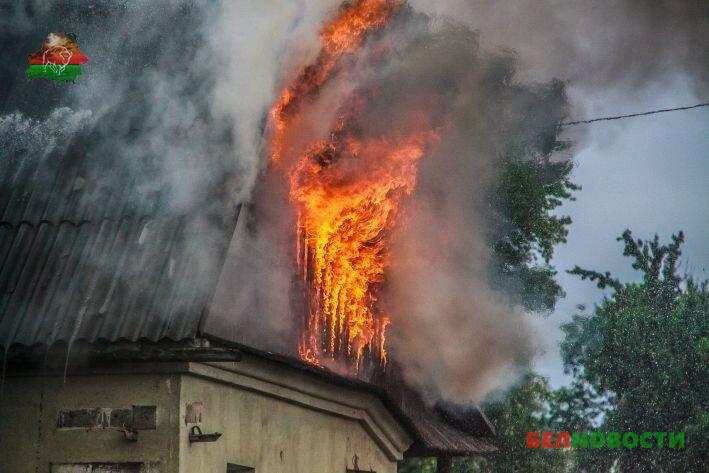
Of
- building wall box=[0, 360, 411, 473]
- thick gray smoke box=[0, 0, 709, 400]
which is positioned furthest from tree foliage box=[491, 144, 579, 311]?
building wall box=[0, 360, 411, 473]

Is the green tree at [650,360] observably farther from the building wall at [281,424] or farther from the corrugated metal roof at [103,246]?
the corrugated metal roof at [103,246]

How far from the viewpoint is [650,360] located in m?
28.2

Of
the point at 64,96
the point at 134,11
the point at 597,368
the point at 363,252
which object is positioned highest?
the point at 597,368

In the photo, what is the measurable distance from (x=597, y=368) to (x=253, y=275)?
19.7 meters

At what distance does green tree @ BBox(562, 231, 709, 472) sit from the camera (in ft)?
88.0

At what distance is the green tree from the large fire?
14444mm

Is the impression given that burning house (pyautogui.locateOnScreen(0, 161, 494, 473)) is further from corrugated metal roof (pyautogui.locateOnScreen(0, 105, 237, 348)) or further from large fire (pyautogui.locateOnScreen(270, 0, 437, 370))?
large fire (pyautogui.locateOnScreen(270, 0, 437, 370))

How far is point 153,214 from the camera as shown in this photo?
1145 centimetres

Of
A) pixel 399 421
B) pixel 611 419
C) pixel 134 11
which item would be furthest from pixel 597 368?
pixel 134 11

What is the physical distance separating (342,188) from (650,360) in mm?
16900

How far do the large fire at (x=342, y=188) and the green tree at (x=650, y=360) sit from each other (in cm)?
1444

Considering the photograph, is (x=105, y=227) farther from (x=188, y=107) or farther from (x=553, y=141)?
(x=553, y=141)

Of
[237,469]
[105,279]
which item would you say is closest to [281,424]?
[237,469]

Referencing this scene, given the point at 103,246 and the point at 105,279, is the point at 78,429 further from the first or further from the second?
the point at 103,246
